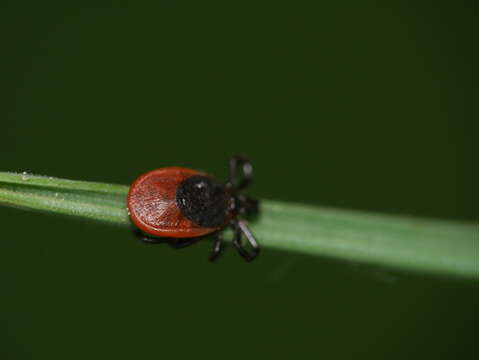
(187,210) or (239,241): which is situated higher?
(187,210)

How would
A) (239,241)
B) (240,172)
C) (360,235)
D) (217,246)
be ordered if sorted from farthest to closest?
(240,172) < (217,246) < (239,241) < (360,235)

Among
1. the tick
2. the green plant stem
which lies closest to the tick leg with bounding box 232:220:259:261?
the tick

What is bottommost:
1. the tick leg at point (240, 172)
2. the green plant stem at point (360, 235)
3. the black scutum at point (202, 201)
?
the green plant stem at point (360, 235)

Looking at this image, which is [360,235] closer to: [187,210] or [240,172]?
[187,210]

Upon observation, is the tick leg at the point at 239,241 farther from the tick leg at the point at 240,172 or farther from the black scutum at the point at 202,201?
the tick leg at the point at 240,172

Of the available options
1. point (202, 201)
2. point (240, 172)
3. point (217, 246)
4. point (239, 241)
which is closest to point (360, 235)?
point (239, 241)

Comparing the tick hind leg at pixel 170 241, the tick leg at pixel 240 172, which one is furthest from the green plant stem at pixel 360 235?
the tick leg at pixel 240 172

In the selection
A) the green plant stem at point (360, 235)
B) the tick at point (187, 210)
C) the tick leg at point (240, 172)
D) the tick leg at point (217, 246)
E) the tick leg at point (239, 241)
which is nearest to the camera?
the green plant stem at point (360, 235)

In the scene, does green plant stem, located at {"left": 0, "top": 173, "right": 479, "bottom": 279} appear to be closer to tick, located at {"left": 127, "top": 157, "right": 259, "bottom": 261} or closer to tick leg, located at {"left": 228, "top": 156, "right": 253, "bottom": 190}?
tick, located at {"left": 127, "top": 157, "right": 259, "bottom": 261}
